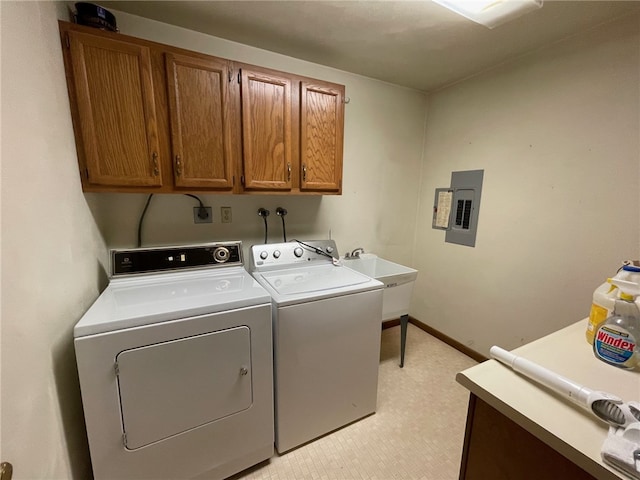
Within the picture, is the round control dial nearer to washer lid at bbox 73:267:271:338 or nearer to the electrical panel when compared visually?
washer lid at bbox 73:267:271:338

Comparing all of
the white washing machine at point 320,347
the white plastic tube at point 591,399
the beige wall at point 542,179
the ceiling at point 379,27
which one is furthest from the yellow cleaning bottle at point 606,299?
the ceiling at point 379,27

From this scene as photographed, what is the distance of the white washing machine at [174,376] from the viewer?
1.04 meters

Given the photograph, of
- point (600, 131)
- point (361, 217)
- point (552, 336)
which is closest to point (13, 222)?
point (552, 336)

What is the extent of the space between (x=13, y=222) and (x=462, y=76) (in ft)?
9.69

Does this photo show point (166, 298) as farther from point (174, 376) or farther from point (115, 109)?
point (115, 109)

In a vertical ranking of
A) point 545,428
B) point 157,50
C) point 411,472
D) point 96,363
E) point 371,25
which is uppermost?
point 371,25

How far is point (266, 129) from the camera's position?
5.37 ft

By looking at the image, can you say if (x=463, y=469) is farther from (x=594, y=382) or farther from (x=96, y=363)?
(x=96, y=363)

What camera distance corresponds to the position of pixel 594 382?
0.81 meters

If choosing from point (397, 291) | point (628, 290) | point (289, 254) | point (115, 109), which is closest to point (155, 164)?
point (115, 109)

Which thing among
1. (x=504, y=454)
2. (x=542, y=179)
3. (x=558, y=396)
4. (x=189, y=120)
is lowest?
(x=504, y=454)

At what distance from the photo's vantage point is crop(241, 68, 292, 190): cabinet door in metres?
1.57

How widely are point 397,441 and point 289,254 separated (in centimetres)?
137

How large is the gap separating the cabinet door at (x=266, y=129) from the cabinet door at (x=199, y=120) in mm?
113
